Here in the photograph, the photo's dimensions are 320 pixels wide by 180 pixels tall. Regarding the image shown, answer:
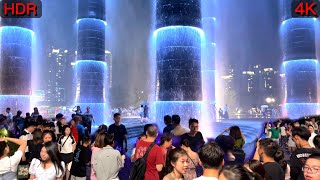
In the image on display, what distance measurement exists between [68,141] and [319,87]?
16026 millimetres

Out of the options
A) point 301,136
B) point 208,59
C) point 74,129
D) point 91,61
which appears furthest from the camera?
point 208,59

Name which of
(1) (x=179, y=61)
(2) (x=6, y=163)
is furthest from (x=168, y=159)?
(1) (x=179, y=61)

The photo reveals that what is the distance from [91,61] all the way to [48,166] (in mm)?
14336

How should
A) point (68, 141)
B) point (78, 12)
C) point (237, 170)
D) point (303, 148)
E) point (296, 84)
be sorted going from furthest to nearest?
1. point (78, 12)
2. point (296, 84)
3. point (68, 141)
4. point (303, 148)
5. point (237, 170)

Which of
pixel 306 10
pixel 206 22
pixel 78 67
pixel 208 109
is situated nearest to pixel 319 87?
pixel 306 10

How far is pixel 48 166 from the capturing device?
344cm

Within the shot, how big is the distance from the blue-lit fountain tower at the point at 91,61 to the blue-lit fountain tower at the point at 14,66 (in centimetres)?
283

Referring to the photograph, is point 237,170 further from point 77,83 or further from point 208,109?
point 208,109

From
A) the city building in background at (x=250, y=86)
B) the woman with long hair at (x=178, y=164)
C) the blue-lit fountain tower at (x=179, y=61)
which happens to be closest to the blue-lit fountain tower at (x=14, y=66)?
the blue-lit fountain tower at (x=179, y=61)

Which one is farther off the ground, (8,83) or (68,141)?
(8,83)

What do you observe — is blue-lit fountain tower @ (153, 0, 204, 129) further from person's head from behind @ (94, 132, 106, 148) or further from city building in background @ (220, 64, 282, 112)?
city building in background @ (220, 64, 282, 112)

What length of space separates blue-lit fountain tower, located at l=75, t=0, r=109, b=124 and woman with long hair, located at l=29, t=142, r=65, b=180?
13.6m

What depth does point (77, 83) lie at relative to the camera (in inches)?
676

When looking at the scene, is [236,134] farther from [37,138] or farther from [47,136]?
[37,138]
